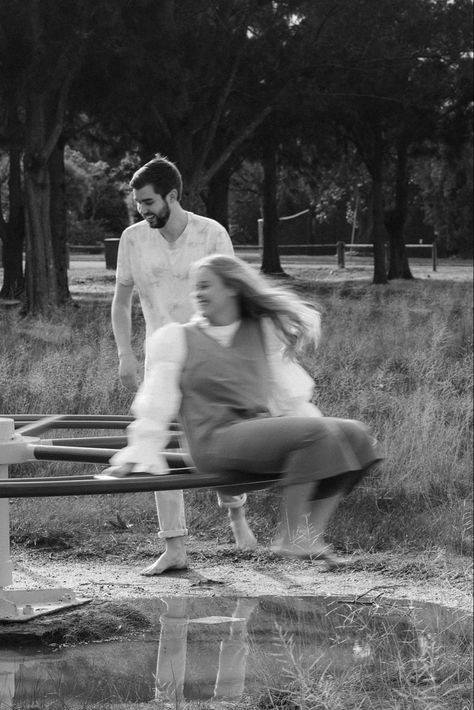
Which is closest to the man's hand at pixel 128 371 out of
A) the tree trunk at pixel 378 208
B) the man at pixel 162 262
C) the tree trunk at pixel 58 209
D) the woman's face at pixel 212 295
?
the man at pixel 162 262

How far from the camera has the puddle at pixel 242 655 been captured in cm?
477

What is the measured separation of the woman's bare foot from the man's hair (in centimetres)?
191

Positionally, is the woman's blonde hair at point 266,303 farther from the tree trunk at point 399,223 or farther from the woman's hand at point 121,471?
the tree trunk at point 399,223

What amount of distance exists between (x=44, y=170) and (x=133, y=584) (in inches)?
468

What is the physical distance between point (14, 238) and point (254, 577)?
15.9 meters

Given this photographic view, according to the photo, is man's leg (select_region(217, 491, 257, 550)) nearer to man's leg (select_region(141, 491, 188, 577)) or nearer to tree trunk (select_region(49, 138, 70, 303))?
man's leg (select_region(141, 491, 188, 577))

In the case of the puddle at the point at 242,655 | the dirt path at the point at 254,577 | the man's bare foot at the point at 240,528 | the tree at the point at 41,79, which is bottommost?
the dirt path at the point at 254,577

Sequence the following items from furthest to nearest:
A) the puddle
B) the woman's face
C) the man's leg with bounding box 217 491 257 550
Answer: the man's leg with bounding box 217 491 257 550, the puddle, the woman's face

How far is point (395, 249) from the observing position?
3069cm

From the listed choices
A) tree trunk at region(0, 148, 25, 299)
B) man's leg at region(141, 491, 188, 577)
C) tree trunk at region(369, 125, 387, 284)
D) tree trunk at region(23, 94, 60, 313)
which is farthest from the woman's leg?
tree trunk at region(369, 125, 387, 284)

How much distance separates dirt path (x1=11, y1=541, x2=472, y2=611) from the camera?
6281 mm

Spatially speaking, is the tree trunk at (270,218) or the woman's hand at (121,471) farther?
the tree trunk at (270,218)

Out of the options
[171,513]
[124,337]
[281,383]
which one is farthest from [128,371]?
[281,383]

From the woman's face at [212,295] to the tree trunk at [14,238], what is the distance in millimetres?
17915
